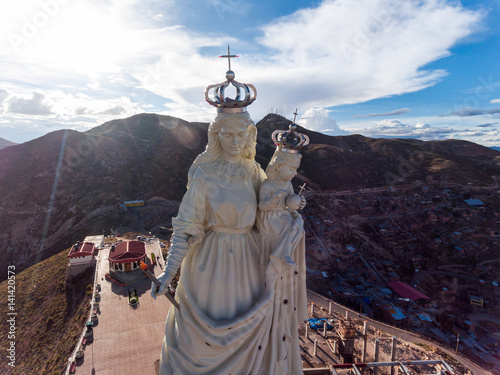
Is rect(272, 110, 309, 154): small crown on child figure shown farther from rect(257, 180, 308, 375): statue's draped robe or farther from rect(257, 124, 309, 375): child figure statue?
rect(257, 180, 308, 375): statue's draped robe

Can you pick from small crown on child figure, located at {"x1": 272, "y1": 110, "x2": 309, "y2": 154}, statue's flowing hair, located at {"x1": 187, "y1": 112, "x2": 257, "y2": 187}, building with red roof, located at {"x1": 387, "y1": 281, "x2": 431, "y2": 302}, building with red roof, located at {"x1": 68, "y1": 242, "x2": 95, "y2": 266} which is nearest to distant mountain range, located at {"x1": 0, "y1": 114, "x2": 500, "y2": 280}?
building with red roof, located at {"x1": 68, "y1": 242, "x2": 95, "y2": 266}

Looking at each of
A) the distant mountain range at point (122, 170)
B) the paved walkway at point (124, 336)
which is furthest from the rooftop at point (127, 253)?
the distant mountain range at point (122, 170)

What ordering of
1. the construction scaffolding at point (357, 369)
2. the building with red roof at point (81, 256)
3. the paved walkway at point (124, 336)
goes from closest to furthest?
the construction scaffolding at point (357, 369), the paved walkway at point (124, 336), the building with red roof at point (81, 256)

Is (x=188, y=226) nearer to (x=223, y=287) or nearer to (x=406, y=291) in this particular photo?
(x=223, y=287)

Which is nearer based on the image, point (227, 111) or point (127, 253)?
point (227, 111)

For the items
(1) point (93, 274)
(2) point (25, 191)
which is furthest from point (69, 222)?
(1) point (93, 274)

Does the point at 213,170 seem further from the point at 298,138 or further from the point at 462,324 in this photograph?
the point at 462,324

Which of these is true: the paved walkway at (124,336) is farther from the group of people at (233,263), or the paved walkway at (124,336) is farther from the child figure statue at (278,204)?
the child figure statue at (278,204)

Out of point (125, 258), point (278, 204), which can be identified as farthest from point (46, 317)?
point (278, 204)
